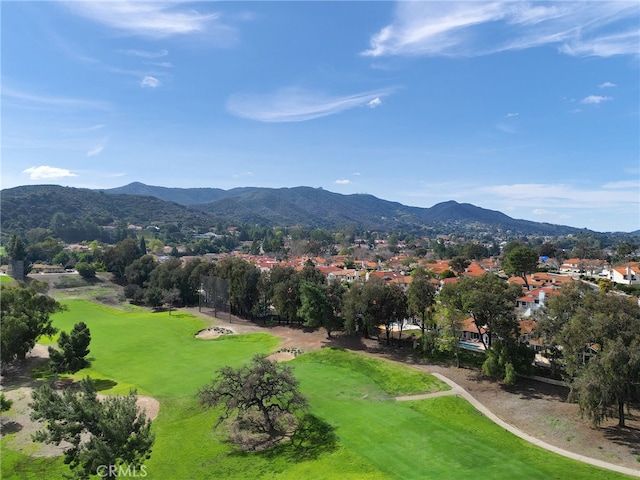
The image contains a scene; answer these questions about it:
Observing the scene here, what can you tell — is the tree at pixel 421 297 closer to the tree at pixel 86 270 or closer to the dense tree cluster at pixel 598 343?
the dense tree cluster at pixel 598 343

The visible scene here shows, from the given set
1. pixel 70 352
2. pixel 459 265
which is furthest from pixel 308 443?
pixel 459 265

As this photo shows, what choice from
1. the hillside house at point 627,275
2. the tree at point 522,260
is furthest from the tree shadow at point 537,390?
the hillside house at point 627,275

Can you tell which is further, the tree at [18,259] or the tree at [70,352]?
the tree at [18,259]

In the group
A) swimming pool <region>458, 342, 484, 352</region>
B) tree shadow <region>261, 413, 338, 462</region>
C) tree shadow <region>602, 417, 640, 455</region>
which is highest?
swimming pool <region>458, 342, 484, 352</region>

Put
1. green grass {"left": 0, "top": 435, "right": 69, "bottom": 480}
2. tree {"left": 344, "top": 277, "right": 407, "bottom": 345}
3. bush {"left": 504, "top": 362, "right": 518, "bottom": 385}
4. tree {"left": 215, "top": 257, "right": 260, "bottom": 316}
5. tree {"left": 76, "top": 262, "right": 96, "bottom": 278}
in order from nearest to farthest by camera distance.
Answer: green grass {"left": 0, "top": 435, "right": 69, "bottom": 480} < bush {"left": 504, "top": 362, "right": 518, "bottom": 385} < tree {"left": 344, "top": 277, "right": 407, "bottom": 345} < tree {"left": 215, "top": 257, "right": 260, "bottom": 316} < tree {"left": 76, "top": 262, "right": 96, "bottom": 278}

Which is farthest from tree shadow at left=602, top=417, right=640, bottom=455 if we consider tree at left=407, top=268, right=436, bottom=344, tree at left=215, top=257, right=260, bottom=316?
tree at left=215, top=257, right=260, bottom=316

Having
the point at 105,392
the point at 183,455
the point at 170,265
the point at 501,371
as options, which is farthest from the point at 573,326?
the point at 170,265

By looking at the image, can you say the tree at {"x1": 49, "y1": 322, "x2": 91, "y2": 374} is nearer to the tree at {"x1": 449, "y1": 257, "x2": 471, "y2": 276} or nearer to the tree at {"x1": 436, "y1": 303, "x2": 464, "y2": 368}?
the tree at {"x1": 436, "y1": 303, "x2": 464, "y2": 368}
